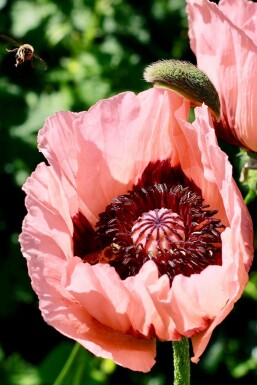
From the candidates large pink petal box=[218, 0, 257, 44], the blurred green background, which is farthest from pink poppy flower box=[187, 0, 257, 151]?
the blurred green background

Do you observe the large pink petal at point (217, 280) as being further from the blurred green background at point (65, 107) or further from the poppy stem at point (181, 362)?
the blurred green background at point (65, 107)

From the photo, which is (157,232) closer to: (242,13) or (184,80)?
(184,80)

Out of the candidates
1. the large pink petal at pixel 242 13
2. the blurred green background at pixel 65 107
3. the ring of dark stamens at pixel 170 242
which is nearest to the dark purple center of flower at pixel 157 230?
the ring of dark stamens at pixel 170 242

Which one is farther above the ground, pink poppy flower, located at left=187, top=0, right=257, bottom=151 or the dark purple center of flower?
pink poppy flower, located at left=187, top=0, right=257, bottom=151

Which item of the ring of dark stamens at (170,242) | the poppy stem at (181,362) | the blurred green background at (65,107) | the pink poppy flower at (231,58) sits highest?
the pink poppy flower at (231,58)

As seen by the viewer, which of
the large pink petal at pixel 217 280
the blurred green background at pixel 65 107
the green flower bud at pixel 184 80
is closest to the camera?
the large pink petal at pixel 217 280

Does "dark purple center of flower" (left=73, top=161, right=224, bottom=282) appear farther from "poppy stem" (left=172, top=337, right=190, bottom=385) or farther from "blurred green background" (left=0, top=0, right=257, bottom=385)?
"blurred green background" (left=0, top=0, right=257, bottom=385)
